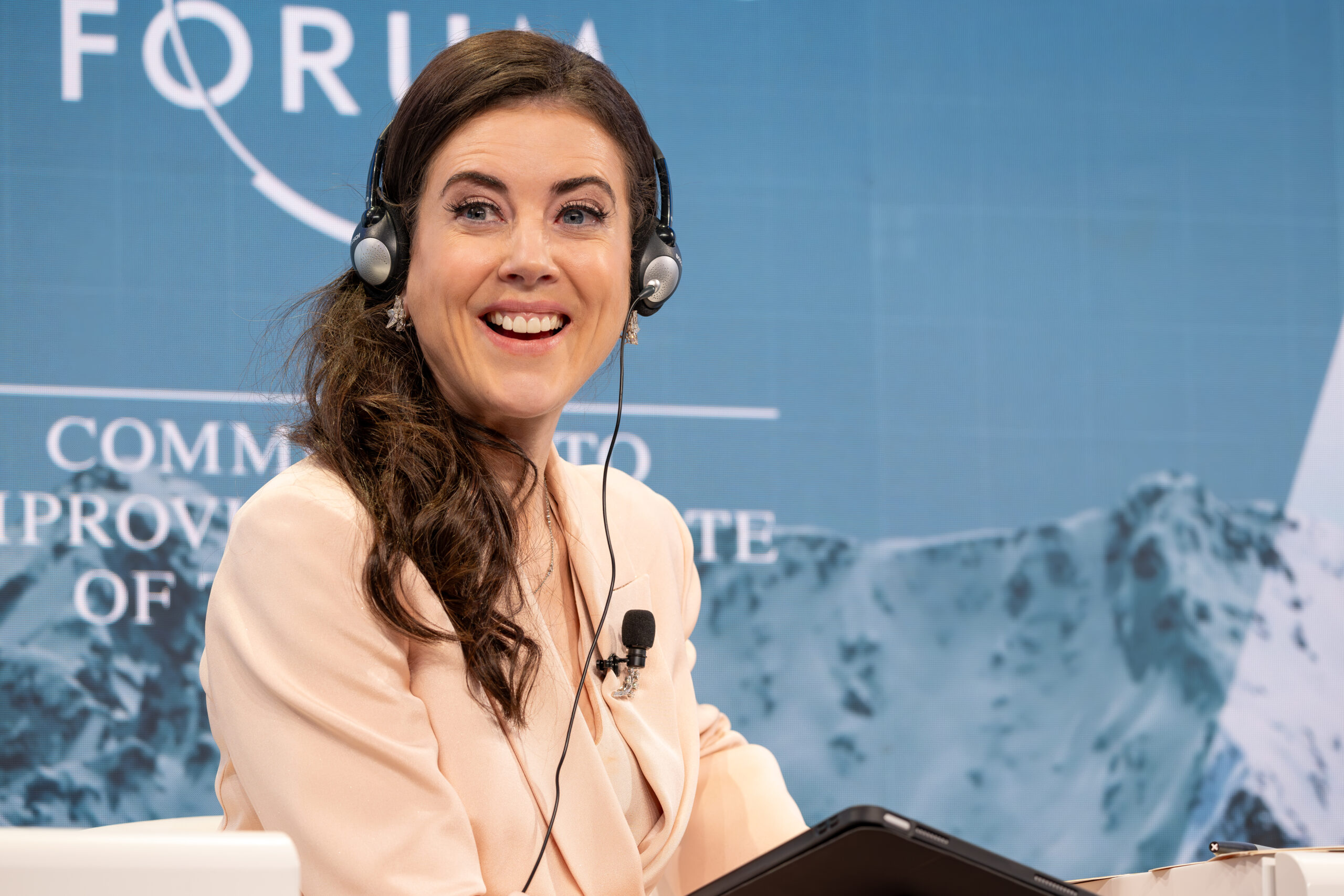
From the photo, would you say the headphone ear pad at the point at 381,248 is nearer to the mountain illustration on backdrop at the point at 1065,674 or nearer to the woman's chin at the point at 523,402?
the woman's chin at the point at 523,402

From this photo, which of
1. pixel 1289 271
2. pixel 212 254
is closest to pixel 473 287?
pixel 212 254

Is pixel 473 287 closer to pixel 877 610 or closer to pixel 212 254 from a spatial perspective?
pixel 212 254

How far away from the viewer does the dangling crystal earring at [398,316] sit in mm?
1646

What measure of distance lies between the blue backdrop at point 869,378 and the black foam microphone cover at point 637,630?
1.41 metres

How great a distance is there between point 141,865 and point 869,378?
2545mm

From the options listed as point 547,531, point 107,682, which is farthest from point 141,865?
point 107,682

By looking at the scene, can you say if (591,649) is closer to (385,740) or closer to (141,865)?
(385,740)

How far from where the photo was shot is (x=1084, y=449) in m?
3.25

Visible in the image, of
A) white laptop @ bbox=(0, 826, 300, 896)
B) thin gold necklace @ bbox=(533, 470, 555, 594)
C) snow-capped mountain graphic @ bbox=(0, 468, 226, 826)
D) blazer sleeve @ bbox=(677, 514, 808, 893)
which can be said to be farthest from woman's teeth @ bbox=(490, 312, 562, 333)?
snow-capped mountain graphic @ bbox=(0, 468, 226, 826)

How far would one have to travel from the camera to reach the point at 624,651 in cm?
167

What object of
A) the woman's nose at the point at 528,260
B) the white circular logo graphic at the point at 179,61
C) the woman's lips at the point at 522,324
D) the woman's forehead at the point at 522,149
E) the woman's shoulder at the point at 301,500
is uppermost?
the white circular logo graphic at the point at 179,61

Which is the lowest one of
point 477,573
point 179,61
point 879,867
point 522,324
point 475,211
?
point 879,867

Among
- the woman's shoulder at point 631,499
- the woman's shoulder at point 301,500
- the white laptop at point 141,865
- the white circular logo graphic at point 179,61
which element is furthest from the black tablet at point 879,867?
the white circular logo graphic at point 179,61

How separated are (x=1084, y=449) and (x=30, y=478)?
7.71ft
